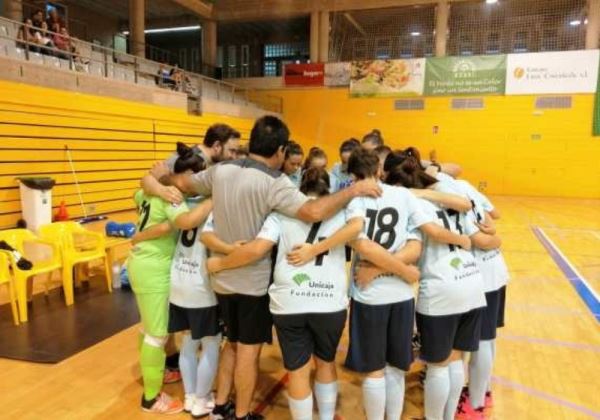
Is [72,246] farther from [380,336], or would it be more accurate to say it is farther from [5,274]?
[380,336]

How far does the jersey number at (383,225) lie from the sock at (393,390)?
26.7 inches

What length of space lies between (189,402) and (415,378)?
162cm

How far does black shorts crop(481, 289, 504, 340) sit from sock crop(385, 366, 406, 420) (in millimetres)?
630

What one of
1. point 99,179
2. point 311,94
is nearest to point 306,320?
point 99,179

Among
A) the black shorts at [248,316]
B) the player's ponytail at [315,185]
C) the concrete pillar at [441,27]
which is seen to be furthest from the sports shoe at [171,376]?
the concrete pillar at [441,27]

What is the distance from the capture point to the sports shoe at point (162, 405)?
9.33ft

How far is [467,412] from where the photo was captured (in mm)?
2775

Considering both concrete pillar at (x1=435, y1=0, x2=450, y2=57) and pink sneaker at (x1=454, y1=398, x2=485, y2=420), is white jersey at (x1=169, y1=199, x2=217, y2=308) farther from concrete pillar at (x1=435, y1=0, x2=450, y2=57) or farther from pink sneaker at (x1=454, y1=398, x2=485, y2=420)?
concrete pillar at (x1=435, y1=0, x2=450, y2=57)

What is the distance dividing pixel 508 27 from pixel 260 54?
1190cm

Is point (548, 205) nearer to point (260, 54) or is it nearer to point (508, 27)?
point (508, 27)

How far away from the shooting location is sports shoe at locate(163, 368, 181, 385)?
3270mm

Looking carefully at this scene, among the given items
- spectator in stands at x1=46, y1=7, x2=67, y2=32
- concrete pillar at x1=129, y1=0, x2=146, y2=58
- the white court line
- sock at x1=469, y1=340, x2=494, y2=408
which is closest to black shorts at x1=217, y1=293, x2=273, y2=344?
sock at x1=469, y1=340, x2=494, y2=408

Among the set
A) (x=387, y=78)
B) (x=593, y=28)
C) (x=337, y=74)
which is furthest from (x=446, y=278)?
(x=593, y=28)


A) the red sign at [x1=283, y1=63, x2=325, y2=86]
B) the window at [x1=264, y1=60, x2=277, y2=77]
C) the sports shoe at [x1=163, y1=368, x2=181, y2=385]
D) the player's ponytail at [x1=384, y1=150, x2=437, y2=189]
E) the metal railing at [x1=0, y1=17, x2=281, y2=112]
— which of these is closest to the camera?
the player's ponytail at [x1=384, y1=150, x2=437, y2=189]
